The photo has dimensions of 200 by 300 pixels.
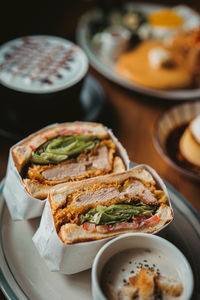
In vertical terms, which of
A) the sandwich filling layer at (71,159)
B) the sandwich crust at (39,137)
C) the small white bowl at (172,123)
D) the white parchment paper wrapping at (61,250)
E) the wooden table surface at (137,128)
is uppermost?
the sandwich crust at (39,137)

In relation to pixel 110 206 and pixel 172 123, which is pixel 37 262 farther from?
pixel 172 123

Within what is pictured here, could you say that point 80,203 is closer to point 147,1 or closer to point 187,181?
point 187,181

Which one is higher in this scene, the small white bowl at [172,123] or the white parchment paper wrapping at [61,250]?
the white parchment paper wrapping at [61,250]

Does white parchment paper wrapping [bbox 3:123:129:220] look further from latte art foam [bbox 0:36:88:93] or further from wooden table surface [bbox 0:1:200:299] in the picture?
latte art foam [bbox 0:36:88:93]

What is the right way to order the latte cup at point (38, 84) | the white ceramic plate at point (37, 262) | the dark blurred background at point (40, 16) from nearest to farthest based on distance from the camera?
the white ceramic plate at point (37, 262) → the latte cup at point (38, 84) → the dark blurred background at point (40, 16)

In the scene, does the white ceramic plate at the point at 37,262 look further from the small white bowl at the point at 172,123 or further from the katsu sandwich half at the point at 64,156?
the small white bowl at the point at 172,123

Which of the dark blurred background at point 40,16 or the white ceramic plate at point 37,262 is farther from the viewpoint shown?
the dark blurred background at point 40,16

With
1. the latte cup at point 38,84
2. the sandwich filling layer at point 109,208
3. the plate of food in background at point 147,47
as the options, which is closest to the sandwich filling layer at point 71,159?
the sandwich filling layer at point 109,208
